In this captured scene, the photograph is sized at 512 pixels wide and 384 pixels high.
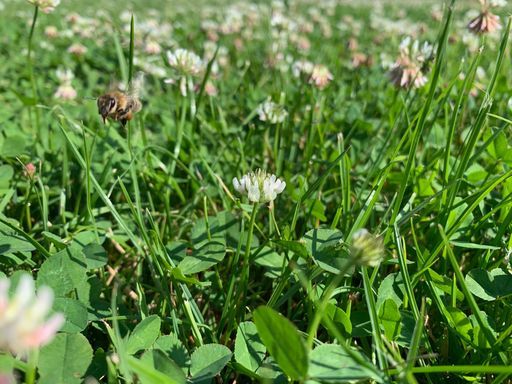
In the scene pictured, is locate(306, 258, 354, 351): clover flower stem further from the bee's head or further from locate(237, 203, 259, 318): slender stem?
the bee's head

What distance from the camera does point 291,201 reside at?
3.46ft

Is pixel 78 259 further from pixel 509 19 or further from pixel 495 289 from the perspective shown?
pixel 509 19

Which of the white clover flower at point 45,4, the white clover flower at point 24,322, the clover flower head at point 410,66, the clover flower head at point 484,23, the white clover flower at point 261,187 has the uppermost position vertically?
the clover flower head at point 484,23

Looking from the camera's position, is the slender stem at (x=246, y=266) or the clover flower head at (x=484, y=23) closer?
the slender stem at (x=246, y=266)

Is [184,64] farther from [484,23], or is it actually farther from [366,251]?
[366,251]

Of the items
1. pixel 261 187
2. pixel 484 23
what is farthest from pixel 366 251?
pixel 484 23

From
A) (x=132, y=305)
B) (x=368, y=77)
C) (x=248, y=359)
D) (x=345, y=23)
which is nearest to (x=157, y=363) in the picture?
(x=248, y=359)

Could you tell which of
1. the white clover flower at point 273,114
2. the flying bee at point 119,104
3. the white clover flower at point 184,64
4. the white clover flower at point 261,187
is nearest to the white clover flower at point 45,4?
the white clover flower at point 184,64

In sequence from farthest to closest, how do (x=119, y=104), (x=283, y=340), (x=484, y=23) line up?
(x=484, y=23)
(x=119, y=104)
(x=283, y=340)

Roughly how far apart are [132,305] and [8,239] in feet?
0.61

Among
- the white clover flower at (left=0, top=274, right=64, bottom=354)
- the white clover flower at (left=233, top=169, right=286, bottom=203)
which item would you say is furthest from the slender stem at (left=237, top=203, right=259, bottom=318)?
the white clover flower at (left=0, top=274, right=64, bottom=354)

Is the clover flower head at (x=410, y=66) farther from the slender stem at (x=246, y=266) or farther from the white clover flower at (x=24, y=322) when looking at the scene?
the white clover flower at (x=24, y=322)

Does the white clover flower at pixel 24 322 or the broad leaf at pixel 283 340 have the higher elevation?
the white clover flower at pixel 24 322

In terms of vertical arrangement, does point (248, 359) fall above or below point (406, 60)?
below
